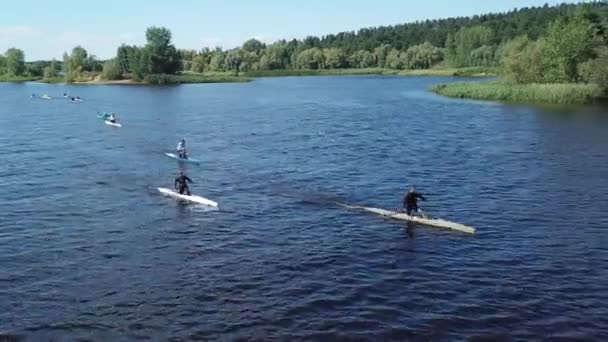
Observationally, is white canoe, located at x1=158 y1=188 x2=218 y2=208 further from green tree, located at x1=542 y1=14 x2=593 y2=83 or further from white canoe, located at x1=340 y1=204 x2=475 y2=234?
green tree, located at x1=542 y1=14 x2=593 y2=83

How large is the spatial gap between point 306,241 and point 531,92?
297ft

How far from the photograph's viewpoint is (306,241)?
1490 inches

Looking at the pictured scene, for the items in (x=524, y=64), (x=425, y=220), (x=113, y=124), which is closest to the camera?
(x=425, y=220)

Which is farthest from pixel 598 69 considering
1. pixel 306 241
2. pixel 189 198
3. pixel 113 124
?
pixel 306 241

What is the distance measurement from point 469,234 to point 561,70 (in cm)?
9384

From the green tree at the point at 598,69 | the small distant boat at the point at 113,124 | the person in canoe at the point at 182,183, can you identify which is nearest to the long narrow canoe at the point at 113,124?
the small distant boat at the point at 113,124

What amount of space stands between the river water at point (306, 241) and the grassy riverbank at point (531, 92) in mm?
33516

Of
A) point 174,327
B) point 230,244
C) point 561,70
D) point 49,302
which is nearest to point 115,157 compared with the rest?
point 230,244

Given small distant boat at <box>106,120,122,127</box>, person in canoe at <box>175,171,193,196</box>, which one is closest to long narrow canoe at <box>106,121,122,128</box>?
small distant boat at <box>106,120,122,127</box>

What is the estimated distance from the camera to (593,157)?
63.1 m

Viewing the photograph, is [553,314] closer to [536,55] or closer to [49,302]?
[49,302]

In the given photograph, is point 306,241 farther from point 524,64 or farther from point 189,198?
point 524,64

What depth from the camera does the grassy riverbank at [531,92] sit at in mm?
111312

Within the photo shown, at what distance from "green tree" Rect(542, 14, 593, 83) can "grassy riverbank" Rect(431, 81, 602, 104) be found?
20.7 feet
